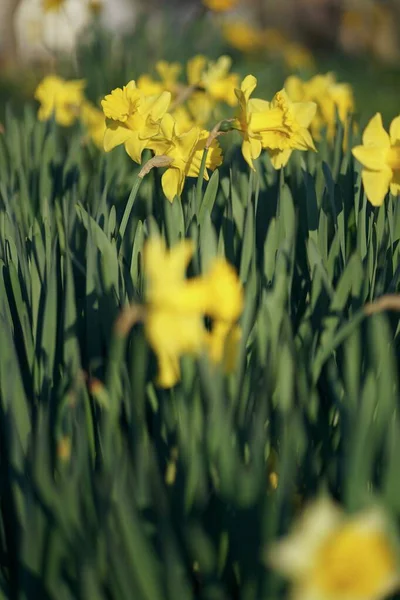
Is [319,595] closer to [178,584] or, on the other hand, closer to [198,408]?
[178,584]

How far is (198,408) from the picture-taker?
2.69 feet

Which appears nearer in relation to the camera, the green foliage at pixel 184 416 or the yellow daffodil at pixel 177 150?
the green foliage at pixel 184 416

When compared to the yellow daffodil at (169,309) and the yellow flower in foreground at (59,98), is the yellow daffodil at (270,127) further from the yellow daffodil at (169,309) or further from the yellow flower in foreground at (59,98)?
the yellow flower in foreground at (59,98)

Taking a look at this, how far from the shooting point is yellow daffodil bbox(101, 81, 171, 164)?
1.29 metres

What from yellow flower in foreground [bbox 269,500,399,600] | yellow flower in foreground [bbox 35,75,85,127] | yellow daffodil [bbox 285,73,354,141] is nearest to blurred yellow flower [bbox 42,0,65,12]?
yellow flower in foreground [bbox 35,75,85,127]

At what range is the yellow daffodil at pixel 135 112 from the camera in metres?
1.29

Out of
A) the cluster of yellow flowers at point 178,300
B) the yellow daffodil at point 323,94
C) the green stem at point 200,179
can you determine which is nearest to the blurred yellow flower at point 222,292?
the cluster of yellow flowers at point 178,300

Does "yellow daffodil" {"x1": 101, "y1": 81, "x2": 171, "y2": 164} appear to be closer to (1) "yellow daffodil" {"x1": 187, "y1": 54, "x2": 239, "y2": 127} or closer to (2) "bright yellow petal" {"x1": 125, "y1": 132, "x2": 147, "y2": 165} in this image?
(2) "bright yellow petal" {"x1": 125, "y1": 132, "x2": 147, "y2": 165}

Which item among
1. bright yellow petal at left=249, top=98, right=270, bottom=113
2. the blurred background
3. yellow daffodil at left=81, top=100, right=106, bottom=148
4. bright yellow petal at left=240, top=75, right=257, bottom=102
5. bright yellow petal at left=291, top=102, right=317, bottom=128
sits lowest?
the blurred background

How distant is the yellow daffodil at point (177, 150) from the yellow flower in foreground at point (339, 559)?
31.9 inches

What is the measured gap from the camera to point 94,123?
2141 millimetres

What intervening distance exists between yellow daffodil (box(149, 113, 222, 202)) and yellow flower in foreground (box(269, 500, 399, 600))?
0.81 meters

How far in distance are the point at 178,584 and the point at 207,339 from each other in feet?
0.78

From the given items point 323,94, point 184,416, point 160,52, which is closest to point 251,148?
point 184,416
